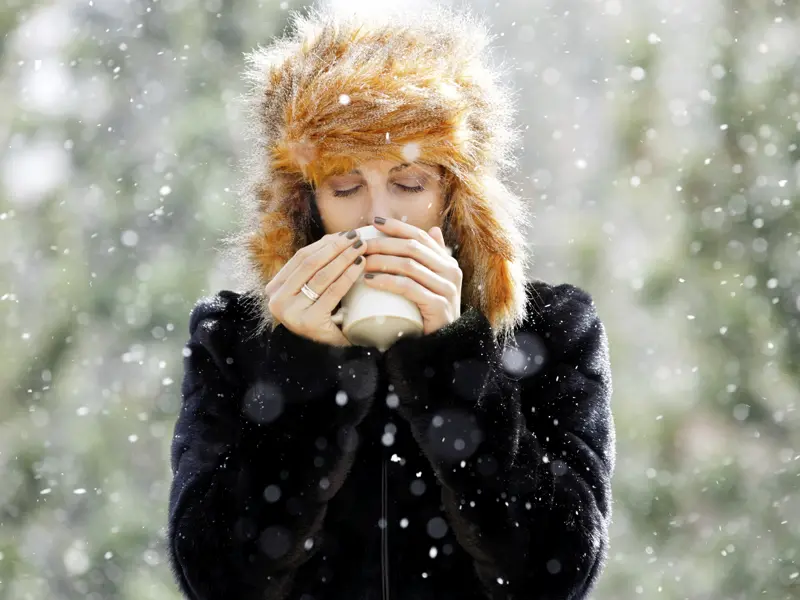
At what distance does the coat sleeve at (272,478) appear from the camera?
141cm

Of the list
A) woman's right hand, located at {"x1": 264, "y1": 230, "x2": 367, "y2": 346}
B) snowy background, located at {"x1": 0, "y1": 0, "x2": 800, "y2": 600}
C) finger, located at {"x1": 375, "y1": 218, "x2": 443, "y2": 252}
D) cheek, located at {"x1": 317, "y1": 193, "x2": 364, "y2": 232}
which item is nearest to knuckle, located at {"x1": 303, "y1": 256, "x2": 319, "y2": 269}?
woman's right hand, located at {"x1": 264, "y1": 230, "x2": 367, "y2": 346}

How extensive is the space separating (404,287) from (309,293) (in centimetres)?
15

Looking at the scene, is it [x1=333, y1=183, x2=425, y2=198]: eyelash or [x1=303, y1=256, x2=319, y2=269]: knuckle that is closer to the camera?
[x1=303, y1=256, x2=319, y2=269]: knuckle

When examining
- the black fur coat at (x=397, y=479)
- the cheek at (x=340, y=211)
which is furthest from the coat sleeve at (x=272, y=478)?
the cheek at (x=340, y=211)

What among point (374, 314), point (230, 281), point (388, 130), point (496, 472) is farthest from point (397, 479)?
point (230, 281)

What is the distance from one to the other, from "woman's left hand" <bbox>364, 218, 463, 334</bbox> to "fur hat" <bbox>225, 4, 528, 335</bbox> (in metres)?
0.20

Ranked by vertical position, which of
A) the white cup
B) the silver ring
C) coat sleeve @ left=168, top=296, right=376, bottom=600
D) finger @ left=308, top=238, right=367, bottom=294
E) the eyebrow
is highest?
the eyebrow

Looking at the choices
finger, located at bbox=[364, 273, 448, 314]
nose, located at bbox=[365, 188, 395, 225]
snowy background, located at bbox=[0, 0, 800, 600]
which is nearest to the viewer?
finger, located at bbox=[364, 273, 448, 314]

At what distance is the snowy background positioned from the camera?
411 centimetres

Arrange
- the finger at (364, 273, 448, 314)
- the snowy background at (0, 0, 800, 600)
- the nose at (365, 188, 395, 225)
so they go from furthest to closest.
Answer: the snowy background at (0, 0, 800, 600), the nose at (365, 188, 395, 225), the finger at (364, 273, 448, 314)

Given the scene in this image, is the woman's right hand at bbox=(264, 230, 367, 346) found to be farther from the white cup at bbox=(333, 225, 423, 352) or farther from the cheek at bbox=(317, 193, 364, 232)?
the cheek at bbox=(317, 193, 364, 232)

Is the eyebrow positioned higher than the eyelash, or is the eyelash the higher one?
the eyebrow

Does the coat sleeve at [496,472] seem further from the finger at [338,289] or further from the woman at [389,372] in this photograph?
the finger at [338,289]

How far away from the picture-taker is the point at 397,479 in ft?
5.19
